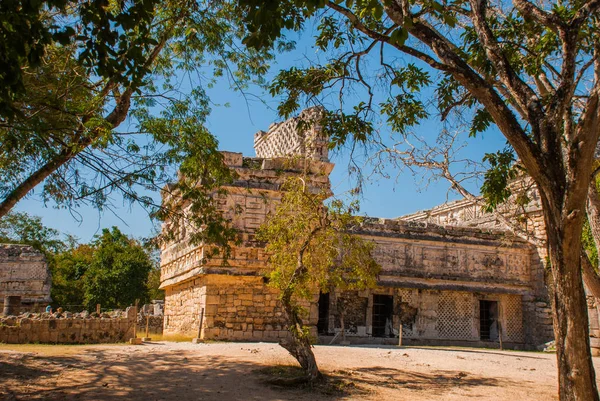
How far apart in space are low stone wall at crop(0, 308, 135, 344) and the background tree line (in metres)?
14.6

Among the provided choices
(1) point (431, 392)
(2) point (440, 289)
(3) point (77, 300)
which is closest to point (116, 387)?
(1) point (431, 392)

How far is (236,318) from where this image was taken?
12.8m

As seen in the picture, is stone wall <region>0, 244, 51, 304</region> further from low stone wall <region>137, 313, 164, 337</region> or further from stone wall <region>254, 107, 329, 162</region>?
stone wall <region>254, 107, 329, 162</region>

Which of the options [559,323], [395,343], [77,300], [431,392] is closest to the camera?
[559,323]

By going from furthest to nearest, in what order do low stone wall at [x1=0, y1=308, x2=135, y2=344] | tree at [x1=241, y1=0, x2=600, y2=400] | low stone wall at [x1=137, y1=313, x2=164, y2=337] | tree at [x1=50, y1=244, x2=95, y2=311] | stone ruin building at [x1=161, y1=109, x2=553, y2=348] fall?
tree at [x1=50, y1=244, x2=95, y2=311], low stone wall at [x1=137, y1=313, x2=164, y2=337], stone ruin building at [x1=161, y1=109, x2=553, y2=348], low stone wall at [x1=0, y1=308, x2=135, y2=344], tree at [x1=241, y1=0, x2=600, y2=400]

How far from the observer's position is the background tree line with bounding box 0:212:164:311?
1093 inches

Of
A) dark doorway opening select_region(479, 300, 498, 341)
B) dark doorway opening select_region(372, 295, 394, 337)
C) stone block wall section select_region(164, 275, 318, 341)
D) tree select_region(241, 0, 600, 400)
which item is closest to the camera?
tree select_region(241, 0, 600, 400)

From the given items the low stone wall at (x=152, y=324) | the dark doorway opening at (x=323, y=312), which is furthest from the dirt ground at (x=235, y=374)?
the low stone wall at (x=152, y=324)

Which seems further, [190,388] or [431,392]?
[431,392]

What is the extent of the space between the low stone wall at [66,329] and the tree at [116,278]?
595 inches

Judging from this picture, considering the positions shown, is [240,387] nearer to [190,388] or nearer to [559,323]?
[190,388]

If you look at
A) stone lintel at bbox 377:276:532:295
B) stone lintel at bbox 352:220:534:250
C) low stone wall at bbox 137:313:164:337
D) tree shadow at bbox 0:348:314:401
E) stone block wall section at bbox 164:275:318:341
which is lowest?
tree shadow at bbox 0:348:314:401

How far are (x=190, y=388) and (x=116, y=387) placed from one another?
951 millimetres

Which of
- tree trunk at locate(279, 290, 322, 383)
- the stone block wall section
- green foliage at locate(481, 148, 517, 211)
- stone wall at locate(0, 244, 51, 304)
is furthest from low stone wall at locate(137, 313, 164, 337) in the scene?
green foliage at locate(481, 148, 517, 211)
